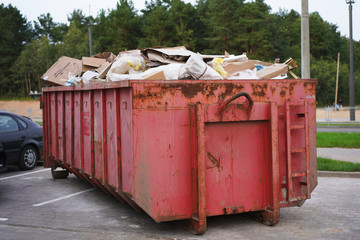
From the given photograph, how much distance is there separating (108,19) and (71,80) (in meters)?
62.9

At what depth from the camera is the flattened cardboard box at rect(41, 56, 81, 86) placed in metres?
9.84

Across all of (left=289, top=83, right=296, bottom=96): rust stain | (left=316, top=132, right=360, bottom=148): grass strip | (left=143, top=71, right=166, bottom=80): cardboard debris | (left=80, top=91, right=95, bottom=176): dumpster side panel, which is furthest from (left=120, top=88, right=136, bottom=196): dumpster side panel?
(left=316, top=132, right=360, bottom=148): grass strip

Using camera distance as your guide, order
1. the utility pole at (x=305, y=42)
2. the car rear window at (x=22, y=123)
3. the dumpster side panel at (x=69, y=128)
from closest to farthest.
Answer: the dumpster side panel at (x=69, y=128) → the utility pole at (x=305, y=42) → the car rear window at (x=22, y=123)

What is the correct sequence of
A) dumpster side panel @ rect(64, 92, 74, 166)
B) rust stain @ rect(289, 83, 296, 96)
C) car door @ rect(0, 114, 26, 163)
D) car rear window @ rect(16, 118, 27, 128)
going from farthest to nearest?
car rear window @ rect(16, 118, 27, 128) < car door @ rect(0, 114, 26, 163) < dumpster side panel @ rect(64, 92, 74, 166) < rust stain @ rect(289, 83, 296, 96)

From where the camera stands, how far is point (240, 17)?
195ft

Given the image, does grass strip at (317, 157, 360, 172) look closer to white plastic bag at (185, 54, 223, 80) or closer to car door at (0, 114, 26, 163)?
white plastic bag at (185, 54, 223, 80)

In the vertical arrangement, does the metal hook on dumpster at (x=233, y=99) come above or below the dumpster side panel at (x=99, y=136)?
above

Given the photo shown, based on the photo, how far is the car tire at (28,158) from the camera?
11.6 m

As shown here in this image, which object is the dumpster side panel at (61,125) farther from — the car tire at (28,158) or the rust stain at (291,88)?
the rust stain at (291,88)

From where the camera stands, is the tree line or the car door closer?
the car door

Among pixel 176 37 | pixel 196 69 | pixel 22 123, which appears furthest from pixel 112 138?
pixel 176 37

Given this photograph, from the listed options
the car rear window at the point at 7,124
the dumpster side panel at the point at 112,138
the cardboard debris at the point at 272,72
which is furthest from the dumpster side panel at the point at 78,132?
the car rear window at the point at 7,124

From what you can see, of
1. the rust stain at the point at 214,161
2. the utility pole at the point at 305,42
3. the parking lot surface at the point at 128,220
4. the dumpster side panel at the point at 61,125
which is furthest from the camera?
the utility pole at the point at 305,42

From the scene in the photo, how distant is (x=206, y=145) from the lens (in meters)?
5.73
